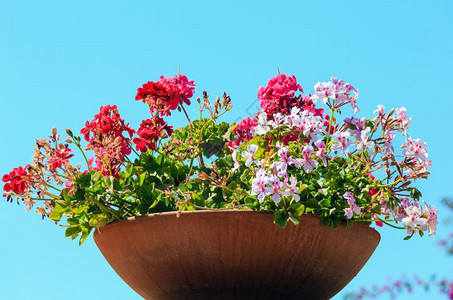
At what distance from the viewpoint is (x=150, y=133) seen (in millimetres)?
2553

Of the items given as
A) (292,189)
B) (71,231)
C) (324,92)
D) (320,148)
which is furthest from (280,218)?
(71,231)

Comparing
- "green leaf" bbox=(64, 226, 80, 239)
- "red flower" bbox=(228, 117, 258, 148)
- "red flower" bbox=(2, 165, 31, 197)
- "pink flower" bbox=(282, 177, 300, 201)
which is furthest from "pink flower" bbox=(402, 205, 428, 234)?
"red flower" bbox=(2, 165, 31, 197)

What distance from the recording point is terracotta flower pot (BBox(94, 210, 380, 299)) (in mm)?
2250

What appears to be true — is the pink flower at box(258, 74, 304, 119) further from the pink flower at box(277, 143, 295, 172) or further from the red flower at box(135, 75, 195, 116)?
the pink flower at box(277, 143, 295, 172)

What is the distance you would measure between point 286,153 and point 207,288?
0.68 m

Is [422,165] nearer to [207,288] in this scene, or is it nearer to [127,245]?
[207,288]

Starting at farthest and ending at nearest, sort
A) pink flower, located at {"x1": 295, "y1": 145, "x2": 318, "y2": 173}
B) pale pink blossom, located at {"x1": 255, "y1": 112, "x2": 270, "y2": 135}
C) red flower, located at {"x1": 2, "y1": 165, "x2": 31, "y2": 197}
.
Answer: red flower, located at {"x1": 2, "y1": 165, "x2": 31, "y2": 197}
pale pink blossom, located at {"x1": 255, "y1": 112, "x2": 270, "y2": 135}
pink flower, located at {"x1": 295, "y1": 145, "x2": 318, "y2": 173}

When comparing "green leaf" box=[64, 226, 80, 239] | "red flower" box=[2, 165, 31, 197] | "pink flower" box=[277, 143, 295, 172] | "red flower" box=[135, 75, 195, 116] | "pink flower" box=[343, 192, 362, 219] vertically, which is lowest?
"pink flower" box=[343, 192, 362, 219]

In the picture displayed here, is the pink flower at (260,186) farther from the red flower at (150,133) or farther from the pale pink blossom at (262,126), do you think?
the red flower at (150,133)

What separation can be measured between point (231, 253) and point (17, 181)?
114cm

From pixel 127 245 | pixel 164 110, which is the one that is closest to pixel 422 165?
pixel 164 110

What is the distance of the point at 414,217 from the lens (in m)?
2.47

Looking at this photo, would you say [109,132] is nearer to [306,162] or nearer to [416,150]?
[306,162]

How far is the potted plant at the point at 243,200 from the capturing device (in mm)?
2268
